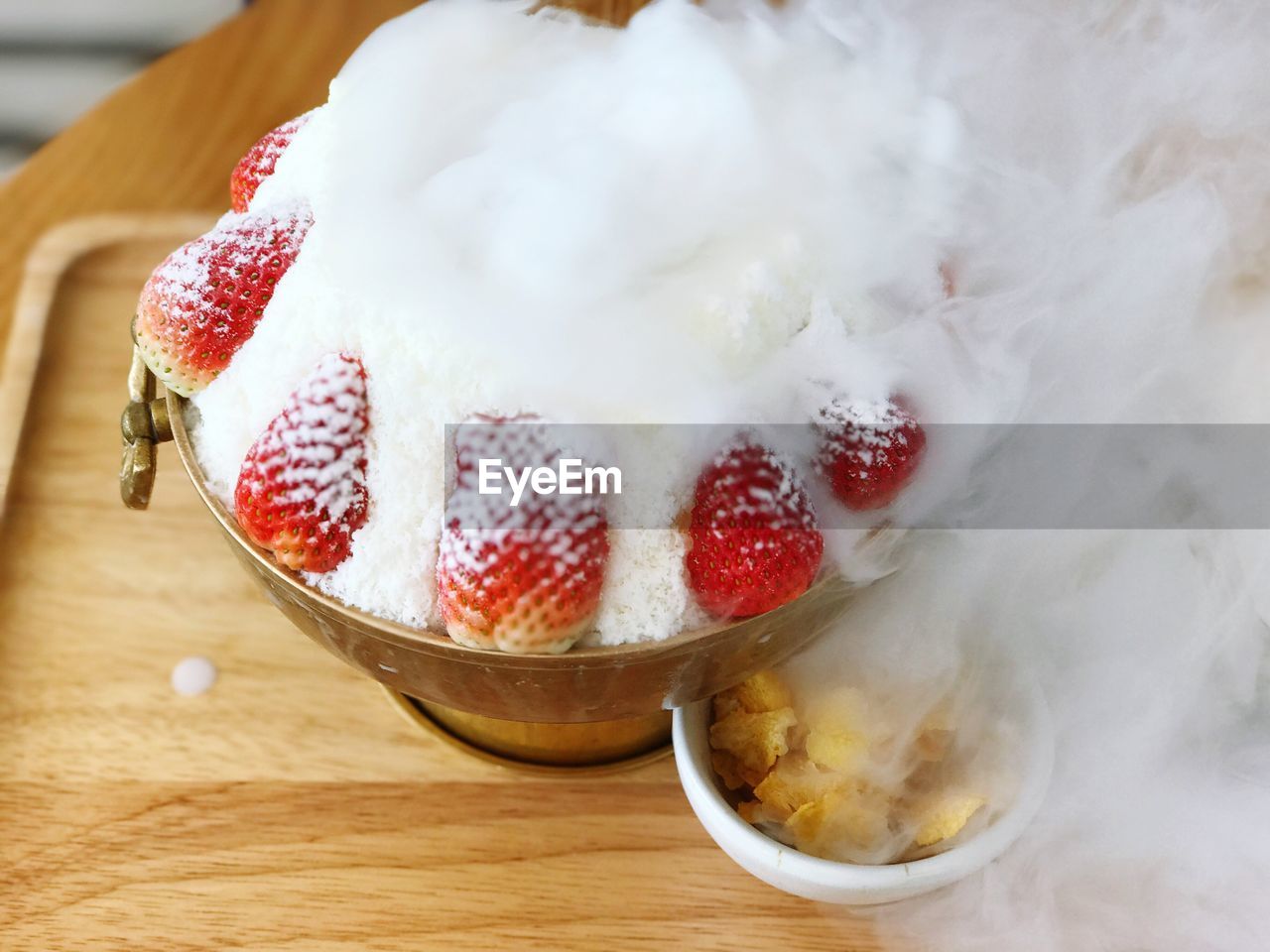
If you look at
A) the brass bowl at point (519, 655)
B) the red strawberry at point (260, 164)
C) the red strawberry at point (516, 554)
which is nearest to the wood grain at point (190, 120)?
the red strawberry at point (260, 164)

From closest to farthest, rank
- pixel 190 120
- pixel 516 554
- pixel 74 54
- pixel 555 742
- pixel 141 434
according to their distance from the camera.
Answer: pixel 516 554
pixel 141 434
pixel 555 742
pixel 190 120
pixel 74 54

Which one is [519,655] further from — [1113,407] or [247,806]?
[1113,407]

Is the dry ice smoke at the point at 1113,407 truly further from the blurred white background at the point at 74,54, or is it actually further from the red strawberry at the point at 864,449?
→ the blurred white background at the point at 74,54

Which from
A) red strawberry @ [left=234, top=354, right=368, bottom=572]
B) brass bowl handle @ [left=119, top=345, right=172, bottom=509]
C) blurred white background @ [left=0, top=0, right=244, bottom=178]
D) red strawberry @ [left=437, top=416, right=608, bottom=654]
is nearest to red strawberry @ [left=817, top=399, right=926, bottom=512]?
red strawberry @ [left=437, top=416, right=608, bottom=654]

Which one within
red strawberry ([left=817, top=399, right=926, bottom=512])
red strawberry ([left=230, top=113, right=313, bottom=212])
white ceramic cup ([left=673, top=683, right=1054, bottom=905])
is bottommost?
white ceramic cup ([left=673, top=683, right=1054, bottom=905])

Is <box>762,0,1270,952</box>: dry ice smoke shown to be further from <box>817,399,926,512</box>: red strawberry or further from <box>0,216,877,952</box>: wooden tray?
<box>0,216,877,952</box>: wooden tray

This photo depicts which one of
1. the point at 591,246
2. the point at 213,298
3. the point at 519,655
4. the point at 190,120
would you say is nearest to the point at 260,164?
the point at 213,298
